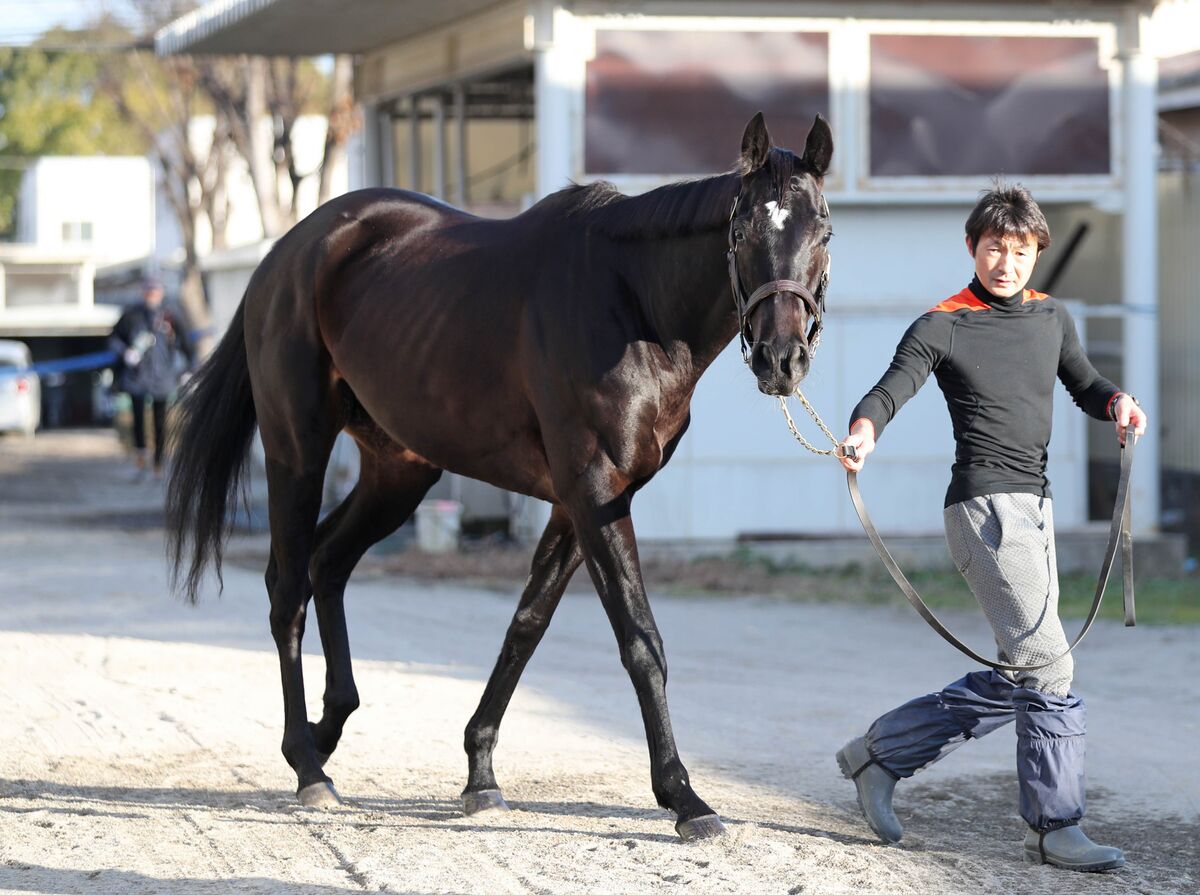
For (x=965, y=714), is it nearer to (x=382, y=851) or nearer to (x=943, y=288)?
(x=382, y=851)

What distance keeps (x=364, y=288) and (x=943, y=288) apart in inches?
283

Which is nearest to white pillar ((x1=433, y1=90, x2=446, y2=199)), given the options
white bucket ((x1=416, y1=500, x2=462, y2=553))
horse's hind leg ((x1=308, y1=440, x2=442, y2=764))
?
white bucket ((x1=416, y1=500, x2=462, y2=553))

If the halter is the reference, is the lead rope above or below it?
below

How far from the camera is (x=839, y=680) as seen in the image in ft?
25.5

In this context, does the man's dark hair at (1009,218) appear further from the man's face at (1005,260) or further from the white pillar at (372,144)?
the white pillar at (372,144)

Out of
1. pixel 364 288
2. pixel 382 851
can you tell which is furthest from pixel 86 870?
pixel 364 288

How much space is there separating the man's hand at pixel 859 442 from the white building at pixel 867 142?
7120mm

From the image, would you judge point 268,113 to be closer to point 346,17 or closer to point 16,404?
point 16,404

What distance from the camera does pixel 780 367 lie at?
4078mm

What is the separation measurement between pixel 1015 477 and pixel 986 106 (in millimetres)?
7860

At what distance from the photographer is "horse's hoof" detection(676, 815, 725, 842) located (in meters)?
4.57

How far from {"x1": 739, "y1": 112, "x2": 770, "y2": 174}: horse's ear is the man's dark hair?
617 mm

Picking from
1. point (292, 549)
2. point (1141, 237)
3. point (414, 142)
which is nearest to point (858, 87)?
point (1141, 237)

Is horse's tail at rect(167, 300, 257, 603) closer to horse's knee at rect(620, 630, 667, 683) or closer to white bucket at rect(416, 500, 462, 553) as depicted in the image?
horse's knee at rect(620, 630, 667, 683)
